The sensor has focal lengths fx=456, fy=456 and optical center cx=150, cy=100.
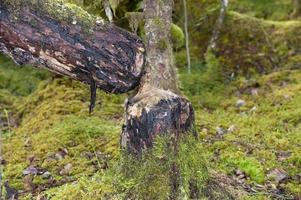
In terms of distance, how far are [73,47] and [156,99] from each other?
77 cm

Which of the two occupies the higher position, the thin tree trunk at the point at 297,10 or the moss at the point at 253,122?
the thin tree trunk at the point at 297,10

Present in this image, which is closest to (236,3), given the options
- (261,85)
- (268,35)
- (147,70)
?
(268,35)

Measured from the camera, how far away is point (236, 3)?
12617mm

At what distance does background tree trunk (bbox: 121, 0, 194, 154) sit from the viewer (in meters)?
3.53

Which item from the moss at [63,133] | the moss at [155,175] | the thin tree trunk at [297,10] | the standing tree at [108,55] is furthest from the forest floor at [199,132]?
the thin tree trunk at [297,10]

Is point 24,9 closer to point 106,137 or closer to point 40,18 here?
point 40,18

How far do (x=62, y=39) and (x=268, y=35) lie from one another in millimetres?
6332

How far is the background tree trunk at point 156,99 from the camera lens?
11.6ft

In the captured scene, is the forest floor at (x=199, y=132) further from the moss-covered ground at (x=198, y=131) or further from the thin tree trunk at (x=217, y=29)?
the thin tree trunk at (x=217, y=29)

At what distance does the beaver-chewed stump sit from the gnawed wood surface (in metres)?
0.19

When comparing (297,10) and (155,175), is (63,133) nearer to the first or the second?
(155,175)

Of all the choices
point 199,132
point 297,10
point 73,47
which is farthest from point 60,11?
point 297,10

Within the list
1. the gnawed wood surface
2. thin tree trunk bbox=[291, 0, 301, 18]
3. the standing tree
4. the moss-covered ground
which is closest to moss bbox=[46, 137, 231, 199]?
the moss-covered ground

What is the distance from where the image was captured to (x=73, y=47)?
3268mm
